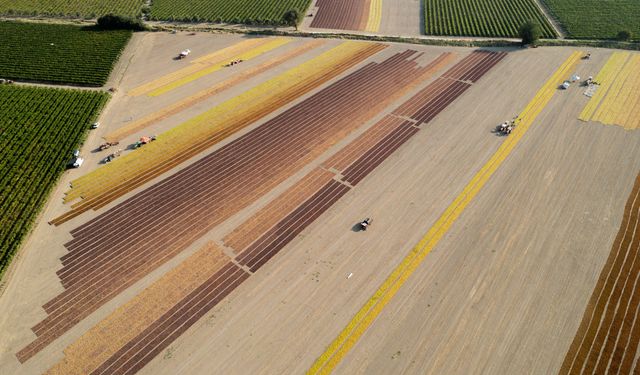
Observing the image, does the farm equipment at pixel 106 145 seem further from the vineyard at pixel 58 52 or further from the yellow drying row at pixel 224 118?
the vineyard at pixel 58 52

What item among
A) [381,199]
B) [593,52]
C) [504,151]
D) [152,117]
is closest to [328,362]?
[381,199]

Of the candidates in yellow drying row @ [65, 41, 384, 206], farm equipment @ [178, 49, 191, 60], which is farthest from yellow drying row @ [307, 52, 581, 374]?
farm equipment @ [178, 49, 191, 60]

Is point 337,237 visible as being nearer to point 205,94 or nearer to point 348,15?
point 205,94

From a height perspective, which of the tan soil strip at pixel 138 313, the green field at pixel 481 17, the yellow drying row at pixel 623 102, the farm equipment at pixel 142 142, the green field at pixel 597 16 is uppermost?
the green field at pixel 597 16

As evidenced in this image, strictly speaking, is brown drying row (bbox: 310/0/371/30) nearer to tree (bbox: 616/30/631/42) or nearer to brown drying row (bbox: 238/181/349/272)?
tree (bbox: 616/30/631/42)

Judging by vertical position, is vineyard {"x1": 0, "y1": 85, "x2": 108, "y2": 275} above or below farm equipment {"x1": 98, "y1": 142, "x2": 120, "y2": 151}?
below

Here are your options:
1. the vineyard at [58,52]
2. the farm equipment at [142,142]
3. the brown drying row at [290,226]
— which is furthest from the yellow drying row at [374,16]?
the farm equipment at [142,142]
